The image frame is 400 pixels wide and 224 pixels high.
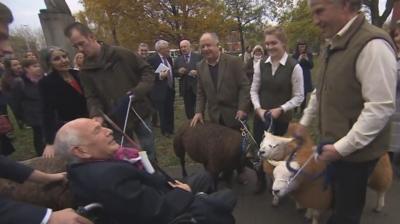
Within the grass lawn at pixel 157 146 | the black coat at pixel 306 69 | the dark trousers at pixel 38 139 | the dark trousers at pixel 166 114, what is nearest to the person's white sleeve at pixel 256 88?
the grass lawn at pixel 157 146

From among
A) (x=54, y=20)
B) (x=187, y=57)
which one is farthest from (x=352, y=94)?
(x=54, y=20)

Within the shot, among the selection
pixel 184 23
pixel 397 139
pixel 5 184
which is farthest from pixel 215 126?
pixel 184 23

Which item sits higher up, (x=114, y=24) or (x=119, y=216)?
(x=114, y=24)

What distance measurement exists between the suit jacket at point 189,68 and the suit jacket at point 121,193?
5.59 m

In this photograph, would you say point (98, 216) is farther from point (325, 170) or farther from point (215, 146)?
point (215, 146)

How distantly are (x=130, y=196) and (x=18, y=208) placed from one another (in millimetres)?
573

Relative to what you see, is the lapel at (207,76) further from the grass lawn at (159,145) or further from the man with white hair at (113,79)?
the grass lawn at (159,145)

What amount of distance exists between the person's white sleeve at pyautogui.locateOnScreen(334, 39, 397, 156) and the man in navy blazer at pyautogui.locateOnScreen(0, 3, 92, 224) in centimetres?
158

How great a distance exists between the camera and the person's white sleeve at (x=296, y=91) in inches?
147

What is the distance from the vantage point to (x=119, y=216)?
210 cm

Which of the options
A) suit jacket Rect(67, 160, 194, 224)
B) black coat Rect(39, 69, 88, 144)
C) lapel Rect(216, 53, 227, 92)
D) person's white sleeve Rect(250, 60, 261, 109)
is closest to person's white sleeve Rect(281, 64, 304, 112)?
person's white sleeve Rect(250, 60, 261, 109)

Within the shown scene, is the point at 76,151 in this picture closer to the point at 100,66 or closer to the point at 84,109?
the point at 100,66

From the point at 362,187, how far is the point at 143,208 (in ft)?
4.50

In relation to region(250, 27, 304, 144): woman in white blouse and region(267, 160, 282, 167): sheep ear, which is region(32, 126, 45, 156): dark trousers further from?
region(267, 160, 282, 167): sheep ear
